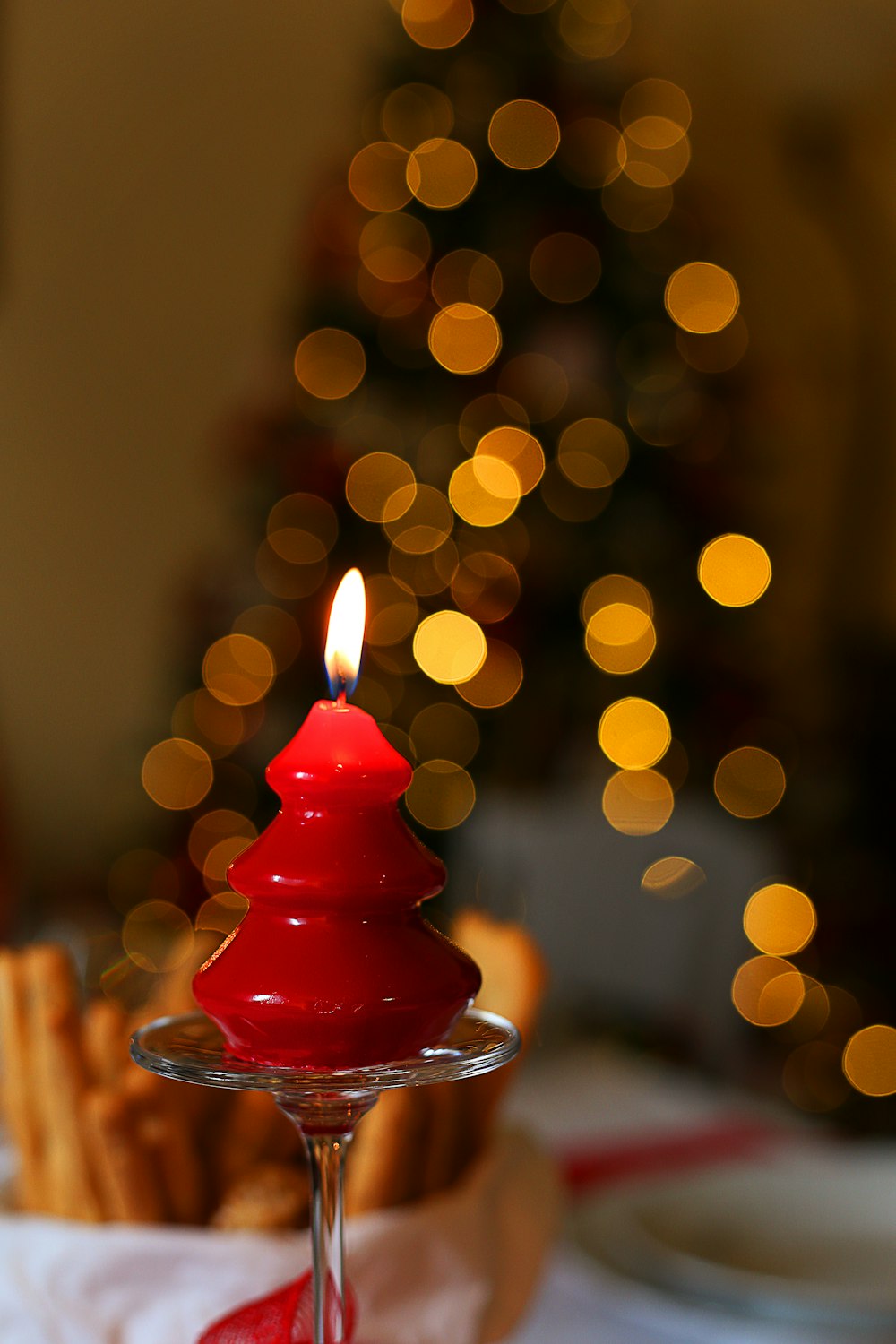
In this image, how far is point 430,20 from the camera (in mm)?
2498

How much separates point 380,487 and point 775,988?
3.73ft

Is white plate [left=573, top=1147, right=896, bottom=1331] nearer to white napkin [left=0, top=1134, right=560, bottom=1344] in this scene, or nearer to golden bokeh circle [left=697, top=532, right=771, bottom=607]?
white napkin [left=0, top=1134, right=560, bottom=1344]

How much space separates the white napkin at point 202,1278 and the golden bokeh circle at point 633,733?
203 centimetres

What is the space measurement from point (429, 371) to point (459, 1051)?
221 centimetres

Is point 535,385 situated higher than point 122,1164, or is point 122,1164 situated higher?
point 535,385

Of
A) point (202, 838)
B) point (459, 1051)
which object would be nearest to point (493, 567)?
point (202, 838)

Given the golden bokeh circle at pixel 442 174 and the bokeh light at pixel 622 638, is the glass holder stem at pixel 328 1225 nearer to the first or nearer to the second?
the bokeh light at pixel 622 638

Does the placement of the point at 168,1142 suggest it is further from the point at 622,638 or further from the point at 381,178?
the point at 381,178

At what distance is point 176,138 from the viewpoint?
127 inches

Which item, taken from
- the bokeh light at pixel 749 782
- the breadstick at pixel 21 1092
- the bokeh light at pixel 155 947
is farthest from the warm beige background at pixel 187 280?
the breadstick at pixel 21 1092

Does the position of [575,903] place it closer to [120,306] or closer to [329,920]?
A: [329,920]

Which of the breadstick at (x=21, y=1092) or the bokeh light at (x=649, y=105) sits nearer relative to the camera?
the breadstick at (x=21, y=1092)

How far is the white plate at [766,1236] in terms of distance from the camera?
565 millimetres

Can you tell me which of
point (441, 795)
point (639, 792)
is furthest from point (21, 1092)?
point (639, 792)
